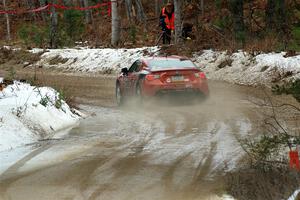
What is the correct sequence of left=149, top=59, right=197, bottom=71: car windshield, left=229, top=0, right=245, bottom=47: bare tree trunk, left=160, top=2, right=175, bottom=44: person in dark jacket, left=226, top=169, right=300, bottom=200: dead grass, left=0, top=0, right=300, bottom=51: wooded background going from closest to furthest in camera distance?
left=226, top=169, right=300, bottom=200: dead grass → left=149, top=59, right=197, bottom=71: car windshield → left=0, top=0, right=300, bottom=51: wooded background → left=229, top=0, right=245, bottom=47: bare tree trunk → left=160, top=2, right=175, bottom=44: person in dark jacket

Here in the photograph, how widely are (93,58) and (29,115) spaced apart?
19.0 meters

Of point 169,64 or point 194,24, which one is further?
point 194,24

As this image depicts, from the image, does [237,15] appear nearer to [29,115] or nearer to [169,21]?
[169,21]

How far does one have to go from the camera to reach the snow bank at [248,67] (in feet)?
62.6

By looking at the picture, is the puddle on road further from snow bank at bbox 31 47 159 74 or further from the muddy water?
snow bank at bbox 31 47 159 74

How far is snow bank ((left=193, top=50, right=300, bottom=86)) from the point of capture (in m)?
19.1

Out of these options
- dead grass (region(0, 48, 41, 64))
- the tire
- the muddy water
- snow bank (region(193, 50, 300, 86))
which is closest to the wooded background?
snow bank (region(193, 50, 300, 86))

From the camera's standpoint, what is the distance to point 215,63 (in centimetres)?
2338

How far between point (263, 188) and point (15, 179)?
329cm

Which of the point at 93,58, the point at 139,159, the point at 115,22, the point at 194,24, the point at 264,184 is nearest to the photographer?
the point at 264,184

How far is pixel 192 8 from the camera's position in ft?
140

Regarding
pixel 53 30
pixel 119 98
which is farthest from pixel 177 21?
pixel 53 30

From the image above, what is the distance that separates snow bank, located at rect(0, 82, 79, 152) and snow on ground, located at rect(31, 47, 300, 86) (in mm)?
8090

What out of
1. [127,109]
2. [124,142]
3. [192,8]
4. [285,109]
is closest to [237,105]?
[285,109]
